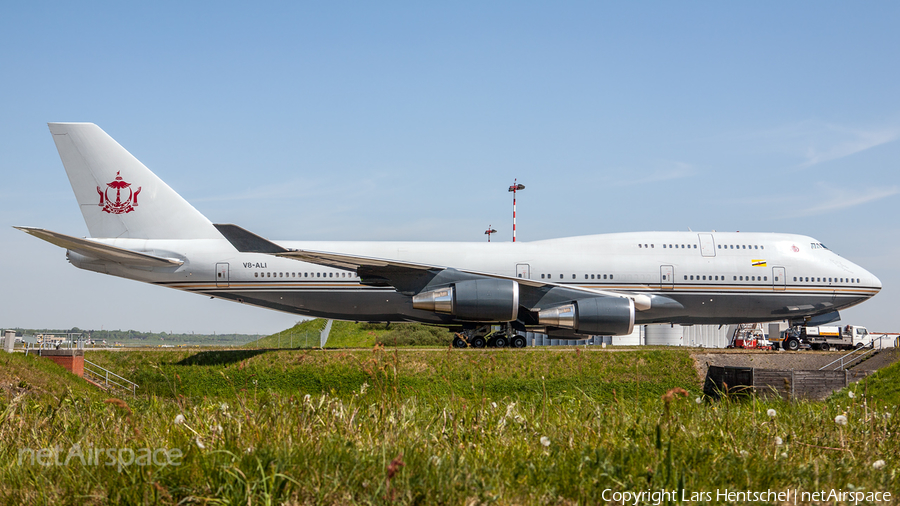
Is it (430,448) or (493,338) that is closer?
(430,448)

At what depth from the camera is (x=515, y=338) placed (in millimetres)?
23781

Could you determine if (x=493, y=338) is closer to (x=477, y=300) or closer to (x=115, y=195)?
(x=477, y=300)

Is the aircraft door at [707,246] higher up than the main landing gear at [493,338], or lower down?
higher up

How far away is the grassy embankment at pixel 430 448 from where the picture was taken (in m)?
3.94

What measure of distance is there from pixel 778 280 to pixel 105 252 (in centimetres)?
2441

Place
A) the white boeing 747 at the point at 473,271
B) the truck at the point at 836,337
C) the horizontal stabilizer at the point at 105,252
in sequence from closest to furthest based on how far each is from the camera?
1. the horizontal stabilizer at the point at 105,252
2. the white boeing 747 at the point at 473,271
3. the truck at the point at 836,337

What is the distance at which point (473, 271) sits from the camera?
23000 mm

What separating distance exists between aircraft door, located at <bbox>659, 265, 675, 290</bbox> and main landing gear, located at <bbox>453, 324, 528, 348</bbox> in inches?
221

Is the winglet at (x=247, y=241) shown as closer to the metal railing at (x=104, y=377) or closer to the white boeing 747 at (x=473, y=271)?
the white boeing 747 at (x=473, y=271)

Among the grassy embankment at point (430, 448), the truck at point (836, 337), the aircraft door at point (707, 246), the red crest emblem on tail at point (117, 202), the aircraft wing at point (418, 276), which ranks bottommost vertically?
the truck at point (836, 337)

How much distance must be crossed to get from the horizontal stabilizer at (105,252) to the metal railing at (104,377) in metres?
3.67

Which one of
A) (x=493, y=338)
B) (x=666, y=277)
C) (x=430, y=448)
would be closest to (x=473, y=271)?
(x=493, y=338)

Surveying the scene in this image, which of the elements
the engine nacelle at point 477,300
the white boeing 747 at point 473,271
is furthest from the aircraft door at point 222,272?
the engine nacelle at point 477,300

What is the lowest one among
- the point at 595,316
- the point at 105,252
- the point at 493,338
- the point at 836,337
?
the point at 836,337
